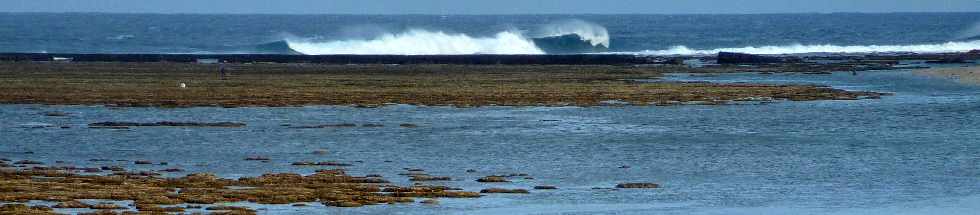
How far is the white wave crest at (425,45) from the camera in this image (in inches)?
5182

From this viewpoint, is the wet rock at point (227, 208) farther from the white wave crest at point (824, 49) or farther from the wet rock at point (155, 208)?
the white wave crest at point (824, 49)

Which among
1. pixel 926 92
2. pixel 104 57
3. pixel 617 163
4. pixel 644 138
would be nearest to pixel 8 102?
pixel 644 138

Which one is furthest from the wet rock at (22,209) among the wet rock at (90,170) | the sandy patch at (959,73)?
the sandy patch at (959,73)

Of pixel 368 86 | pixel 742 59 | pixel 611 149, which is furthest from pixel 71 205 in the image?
pixel 742 59

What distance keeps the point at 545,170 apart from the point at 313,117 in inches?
694

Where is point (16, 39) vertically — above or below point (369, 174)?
above

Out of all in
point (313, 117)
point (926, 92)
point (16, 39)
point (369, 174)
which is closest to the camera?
point (369, 174)

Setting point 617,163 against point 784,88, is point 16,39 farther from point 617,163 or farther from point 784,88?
point 617,163

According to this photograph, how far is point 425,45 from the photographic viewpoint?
13375 cm

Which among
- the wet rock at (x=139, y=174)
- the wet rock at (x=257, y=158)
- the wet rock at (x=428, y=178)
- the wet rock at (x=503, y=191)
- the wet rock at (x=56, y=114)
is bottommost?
the wet rock at (x=503, y=191)

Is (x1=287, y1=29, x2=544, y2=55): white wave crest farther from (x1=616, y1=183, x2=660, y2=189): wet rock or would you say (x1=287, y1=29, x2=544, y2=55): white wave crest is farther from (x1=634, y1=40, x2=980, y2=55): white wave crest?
(x1=616, y1=183, x2=660, y2=189): wet rock

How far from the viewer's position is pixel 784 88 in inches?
2491

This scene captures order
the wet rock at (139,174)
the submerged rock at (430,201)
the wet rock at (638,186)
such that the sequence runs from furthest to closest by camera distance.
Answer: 1. the wet rock at (139,174)
2. the wet rock at (638,186)
3. the submerged rock at (430,201)

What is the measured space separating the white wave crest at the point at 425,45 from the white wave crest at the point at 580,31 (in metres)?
8.36
